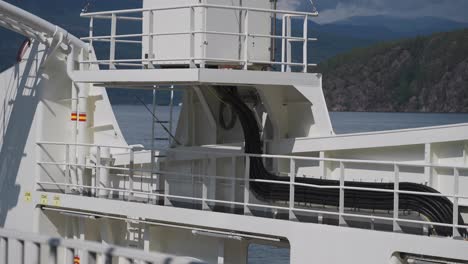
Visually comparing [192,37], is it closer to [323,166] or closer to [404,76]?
[323,166]

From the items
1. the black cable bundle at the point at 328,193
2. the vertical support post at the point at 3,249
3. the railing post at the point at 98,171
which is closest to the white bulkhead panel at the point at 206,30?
the black cable bundle at the point at 328,193

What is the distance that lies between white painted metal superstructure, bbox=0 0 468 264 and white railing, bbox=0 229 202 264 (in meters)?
5.45

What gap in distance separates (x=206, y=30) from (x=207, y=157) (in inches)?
84.4

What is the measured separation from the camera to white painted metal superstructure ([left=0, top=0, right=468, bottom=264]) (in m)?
12.7

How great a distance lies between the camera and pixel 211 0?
14.1 m

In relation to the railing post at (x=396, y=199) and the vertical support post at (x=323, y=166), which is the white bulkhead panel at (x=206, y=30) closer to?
the vertical support post at (x=323, y=166)

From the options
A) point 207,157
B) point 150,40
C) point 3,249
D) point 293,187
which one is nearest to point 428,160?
point 293,187

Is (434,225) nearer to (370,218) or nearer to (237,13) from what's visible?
(370,218)

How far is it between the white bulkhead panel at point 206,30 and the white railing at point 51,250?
659cm

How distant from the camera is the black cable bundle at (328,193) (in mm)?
12414

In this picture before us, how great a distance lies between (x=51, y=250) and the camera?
6.81 m

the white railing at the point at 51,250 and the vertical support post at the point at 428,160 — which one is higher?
the vertical support post at the point at 428,160

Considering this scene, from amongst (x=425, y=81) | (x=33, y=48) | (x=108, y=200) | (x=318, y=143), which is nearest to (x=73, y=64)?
(x=33, y=48)

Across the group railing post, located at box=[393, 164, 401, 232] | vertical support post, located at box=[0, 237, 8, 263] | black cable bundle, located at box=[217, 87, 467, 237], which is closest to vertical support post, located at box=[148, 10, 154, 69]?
black cable bundle, located at box=[217, 87, 467, 237]
